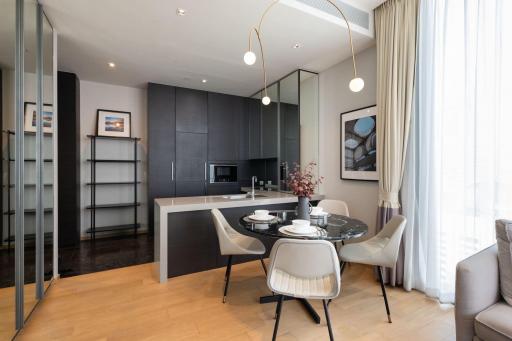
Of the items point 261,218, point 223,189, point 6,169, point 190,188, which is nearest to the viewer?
point 6,169

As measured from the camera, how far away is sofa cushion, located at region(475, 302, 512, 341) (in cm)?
131

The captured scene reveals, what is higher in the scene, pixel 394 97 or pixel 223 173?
pixel 394 97

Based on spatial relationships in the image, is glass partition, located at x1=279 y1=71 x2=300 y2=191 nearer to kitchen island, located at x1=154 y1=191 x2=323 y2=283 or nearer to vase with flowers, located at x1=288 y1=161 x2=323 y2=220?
kitchen island, located at x1=154 y1=191 x2=323 y2=283

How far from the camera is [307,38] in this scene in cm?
294

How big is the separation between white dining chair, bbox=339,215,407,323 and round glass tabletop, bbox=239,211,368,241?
24cm

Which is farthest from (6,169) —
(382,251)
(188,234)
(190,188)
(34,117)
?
(190,188)

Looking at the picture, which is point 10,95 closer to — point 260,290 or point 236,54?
point 236,54

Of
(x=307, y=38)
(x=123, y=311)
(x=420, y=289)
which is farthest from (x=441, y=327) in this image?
(x=307, y=38)

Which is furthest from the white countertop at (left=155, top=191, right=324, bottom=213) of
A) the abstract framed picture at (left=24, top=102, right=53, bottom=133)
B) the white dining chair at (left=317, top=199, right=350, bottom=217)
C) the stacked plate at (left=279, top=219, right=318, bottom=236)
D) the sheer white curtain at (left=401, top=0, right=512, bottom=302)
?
the sheer white curtain at (left=401, top=0, right=512, bottom=302)

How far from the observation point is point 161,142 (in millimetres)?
4520

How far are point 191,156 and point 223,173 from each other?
0.75 meters

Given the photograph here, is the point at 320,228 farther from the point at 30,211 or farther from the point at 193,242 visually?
the point at 30,211

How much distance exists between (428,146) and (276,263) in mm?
1932

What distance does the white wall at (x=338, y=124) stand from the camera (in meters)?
3.15
